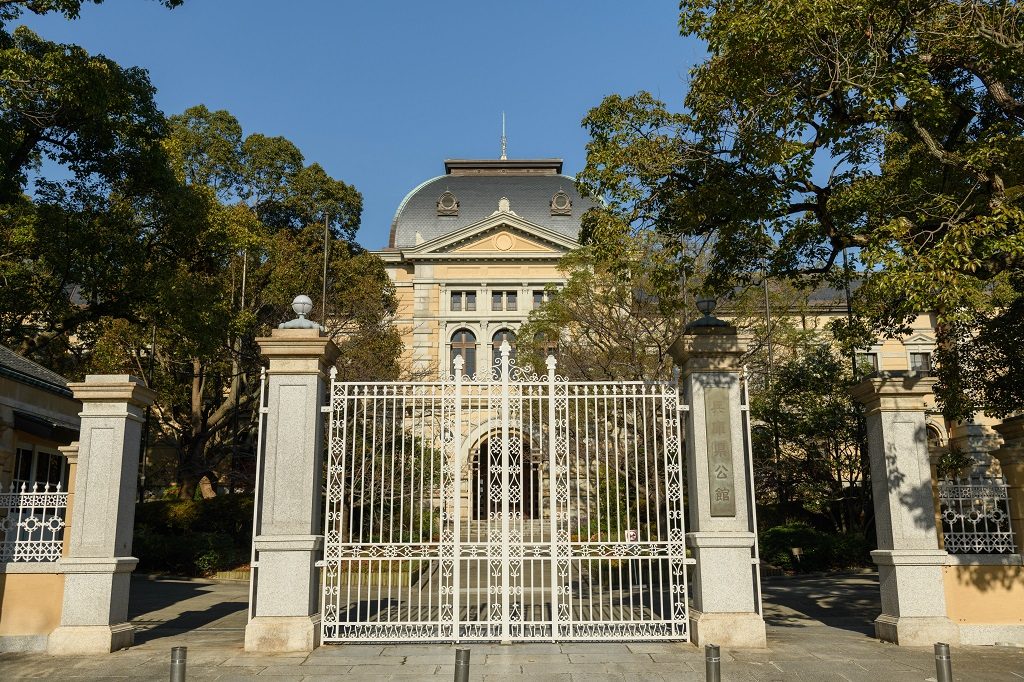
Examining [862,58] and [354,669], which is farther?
[862,58]

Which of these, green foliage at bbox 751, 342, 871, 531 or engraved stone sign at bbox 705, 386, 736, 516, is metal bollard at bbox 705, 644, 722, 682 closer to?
engraved stone sign at bbox 705, 386, 736, 516

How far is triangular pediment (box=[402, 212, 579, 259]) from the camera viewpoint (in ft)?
116

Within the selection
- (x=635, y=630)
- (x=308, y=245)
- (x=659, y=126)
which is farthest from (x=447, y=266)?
(x=635, y=630)

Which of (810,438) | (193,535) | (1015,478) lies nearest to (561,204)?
(810,438)

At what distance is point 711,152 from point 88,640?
9136mm

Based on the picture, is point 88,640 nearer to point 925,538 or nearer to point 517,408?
point 517,408

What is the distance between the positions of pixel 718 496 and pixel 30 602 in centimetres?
768

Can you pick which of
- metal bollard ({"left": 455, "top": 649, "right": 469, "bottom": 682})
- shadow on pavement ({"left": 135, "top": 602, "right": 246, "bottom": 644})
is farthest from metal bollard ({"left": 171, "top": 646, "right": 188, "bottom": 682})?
shadow on pavement ({"left": 135, "top": 602, "right": 246, "bottom": 644})

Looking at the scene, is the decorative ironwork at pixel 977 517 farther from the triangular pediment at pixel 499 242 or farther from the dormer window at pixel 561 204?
the dormer window at pixel 561 204

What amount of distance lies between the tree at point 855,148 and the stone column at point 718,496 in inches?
73.9

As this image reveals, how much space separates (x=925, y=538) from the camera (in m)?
8.95

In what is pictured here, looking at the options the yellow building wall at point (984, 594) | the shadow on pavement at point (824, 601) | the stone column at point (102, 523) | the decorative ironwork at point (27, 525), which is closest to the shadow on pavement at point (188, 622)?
the stone column at point (102, 523)

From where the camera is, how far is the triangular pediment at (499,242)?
116 feet

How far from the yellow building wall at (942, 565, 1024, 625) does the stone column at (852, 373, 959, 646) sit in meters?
0.21
